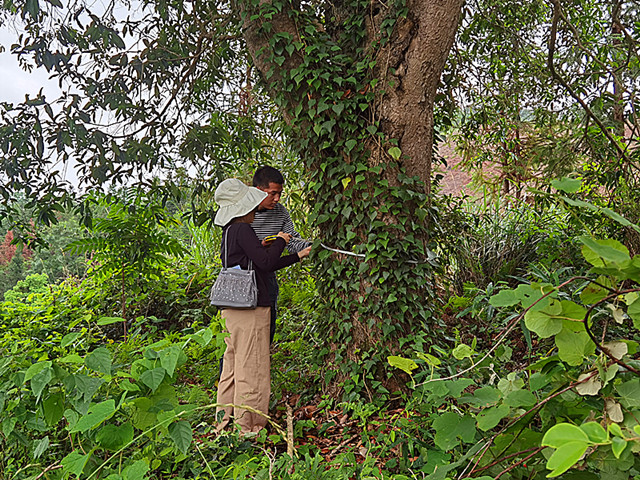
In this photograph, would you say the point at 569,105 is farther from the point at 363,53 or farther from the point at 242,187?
the point at 242,187

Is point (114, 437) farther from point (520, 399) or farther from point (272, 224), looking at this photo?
point (272, 224)


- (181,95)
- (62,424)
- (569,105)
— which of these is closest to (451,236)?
(569,105)

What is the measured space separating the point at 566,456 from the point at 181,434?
3.33ft

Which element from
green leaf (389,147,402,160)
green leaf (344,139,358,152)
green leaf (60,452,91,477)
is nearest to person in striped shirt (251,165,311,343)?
green leaf (344,139,358,152)

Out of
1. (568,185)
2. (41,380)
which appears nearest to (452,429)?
(568,185)

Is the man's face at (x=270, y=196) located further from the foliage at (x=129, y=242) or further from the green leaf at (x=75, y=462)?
the green leaf at (x=75, y=462)

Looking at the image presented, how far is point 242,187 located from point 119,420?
2.14 metres

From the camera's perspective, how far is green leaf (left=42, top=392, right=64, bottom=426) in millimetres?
1433

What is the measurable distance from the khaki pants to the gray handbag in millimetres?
106

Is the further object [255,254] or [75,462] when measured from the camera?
[255,254]

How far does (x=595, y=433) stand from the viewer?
2.68 ft

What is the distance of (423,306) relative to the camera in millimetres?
3477

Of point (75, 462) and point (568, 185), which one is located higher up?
point (568, 185)

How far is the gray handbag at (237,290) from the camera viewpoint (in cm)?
330
